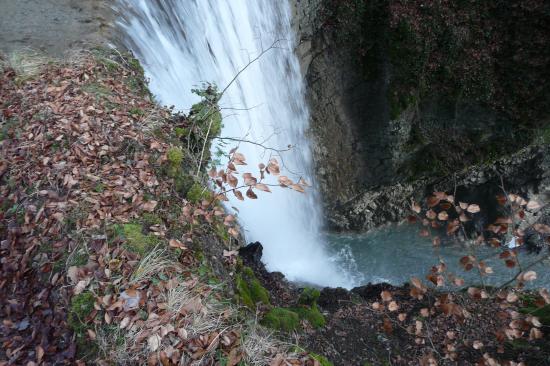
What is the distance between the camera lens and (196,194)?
12.4 ft

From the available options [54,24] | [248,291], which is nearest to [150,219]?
[248,291]

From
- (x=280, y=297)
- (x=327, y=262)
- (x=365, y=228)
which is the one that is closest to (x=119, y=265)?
(x=280, y=297)

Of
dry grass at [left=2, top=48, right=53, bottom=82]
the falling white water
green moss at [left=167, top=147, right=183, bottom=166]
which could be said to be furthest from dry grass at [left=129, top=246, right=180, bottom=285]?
dry grass at [left=2, top=48, right=53, bottom=82]

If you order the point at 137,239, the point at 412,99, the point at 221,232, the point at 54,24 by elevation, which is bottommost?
the point at 137,239

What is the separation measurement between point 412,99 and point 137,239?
805cm

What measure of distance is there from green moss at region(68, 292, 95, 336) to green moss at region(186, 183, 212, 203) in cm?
133

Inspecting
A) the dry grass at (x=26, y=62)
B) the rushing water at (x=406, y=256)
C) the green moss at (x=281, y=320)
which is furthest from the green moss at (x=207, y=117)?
the rushing water at (x=406, y=256)

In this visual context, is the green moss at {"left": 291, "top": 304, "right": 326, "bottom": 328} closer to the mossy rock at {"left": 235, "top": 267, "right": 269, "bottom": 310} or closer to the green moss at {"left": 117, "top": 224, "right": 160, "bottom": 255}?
the mossy rock at {"left": 235, "top": 267, "right": 269, "bottom": 310}

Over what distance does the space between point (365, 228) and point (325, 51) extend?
15.4 feet

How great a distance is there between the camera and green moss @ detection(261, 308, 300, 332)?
353cm

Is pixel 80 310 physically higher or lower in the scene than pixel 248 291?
lower

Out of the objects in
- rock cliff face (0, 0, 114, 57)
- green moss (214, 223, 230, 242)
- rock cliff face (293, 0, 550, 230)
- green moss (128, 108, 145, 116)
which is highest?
rock cliff face (293, 0, 550, 230)

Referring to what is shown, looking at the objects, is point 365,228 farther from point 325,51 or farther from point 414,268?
point 325,51

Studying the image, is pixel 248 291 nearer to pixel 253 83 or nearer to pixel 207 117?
pixel 207 117
